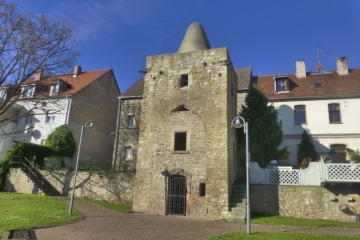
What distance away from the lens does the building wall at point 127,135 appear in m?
26.1

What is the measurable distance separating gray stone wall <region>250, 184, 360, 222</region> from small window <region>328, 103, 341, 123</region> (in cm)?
984

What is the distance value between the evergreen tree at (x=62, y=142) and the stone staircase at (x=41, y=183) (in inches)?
151

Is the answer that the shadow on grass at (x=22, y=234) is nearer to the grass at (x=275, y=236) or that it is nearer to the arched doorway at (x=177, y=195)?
the grass at (x=275, y=236)

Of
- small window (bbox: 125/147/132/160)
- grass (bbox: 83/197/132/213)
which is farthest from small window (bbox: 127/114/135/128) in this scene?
grass (bbox: 83/197/132/213)

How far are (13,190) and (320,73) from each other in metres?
29.4

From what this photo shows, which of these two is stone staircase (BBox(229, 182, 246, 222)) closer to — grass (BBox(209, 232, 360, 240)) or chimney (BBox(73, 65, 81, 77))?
grass (BBox(209, 232, 360, 240))

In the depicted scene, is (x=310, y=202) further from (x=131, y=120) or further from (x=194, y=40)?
(x=131, y=120)

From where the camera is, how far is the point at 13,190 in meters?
20.7

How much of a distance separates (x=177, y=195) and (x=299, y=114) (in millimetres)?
14589

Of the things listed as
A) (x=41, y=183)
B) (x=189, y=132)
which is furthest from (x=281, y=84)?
(x=41, y=183)

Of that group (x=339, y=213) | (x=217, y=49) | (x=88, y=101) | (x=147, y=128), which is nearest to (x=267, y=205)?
(x=339, y=213)

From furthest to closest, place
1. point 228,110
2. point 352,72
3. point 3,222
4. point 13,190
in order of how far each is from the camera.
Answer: point 352,72, point 13,190, point 228,110, point 3,222

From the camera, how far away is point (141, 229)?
11.2 m

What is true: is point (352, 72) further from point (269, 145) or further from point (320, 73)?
point (269, 145)
